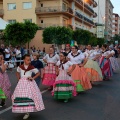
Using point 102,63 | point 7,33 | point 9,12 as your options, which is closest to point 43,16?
point 9,12

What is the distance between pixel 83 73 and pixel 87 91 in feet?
2.99

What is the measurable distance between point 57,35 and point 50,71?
31148 mm

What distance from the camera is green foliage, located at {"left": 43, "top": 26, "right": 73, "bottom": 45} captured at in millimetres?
40969

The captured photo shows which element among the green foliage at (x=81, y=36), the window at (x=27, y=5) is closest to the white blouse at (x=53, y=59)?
the green foliage at (x=81, y=36)

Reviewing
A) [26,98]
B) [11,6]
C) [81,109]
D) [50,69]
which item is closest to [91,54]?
[50,69]

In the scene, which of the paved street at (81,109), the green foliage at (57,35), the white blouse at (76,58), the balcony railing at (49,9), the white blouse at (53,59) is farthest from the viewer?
the balcony railing at (49,9)

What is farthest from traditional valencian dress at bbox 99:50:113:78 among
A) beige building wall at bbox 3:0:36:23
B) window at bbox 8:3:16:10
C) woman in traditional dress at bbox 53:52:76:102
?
window at bbox 8:3:16:10

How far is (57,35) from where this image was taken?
136 feet

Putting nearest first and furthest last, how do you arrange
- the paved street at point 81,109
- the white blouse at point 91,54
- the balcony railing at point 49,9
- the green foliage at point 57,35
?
1. the paved street at point 81,109
2. the white blouse at point 91,54
3. the green foliage at point 57,35
4. the balcony railing at point 49,9

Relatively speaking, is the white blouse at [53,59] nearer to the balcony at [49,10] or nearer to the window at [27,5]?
the balcony at [49,10]

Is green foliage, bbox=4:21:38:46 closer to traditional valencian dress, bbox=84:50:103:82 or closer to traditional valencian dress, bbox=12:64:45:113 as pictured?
traditional valencian dress, bbox=84:50:103:82

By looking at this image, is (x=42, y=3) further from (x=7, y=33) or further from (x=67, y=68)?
(x=67, y=68)

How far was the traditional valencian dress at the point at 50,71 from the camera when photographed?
10.5m

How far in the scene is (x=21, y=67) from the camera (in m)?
6.44
